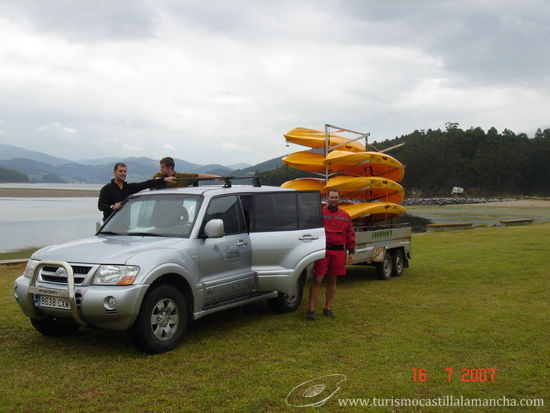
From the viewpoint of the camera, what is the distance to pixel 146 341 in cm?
610

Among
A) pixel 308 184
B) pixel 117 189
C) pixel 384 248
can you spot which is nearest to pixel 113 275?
pixel 117 189

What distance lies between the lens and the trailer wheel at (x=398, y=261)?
42.1 feet

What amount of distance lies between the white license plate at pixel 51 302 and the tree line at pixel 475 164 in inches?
4089

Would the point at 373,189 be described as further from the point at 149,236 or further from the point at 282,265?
the point at 149,236

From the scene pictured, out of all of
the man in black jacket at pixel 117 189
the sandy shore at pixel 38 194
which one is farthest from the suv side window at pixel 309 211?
the sandy shore at pixel 38 194

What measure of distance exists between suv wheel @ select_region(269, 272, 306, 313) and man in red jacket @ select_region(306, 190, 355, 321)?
0.42 m

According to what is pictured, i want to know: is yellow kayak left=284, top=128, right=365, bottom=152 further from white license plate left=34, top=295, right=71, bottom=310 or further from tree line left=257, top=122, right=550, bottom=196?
tree line left=257, top=122, right=550, bottom=196

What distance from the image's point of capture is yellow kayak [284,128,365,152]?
12555mm

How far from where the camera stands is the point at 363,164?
39.7 ft

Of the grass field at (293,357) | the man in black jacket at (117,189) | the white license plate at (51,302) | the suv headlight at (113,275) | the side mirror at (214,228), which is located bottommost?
the grass field at (293,357)

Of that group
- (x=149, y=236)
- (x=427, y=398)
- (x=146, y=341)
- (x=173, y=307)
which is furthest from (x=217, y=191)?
→ (x=427, y=398)

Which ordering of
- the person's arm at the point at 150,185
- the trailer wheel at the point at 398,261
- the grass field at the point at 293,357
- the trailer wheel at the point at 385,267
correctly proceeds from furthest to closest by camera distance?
the trailer wheel at the point at 398,261 < the trailer wheel at the point at 385,267 < the person's arm at the point at 150,185 < the grass field at the point at 293,357

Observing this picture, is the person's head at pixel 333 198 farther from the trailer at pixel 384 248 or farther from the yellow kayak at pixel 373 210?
the yellow kayak at pixel 373 210

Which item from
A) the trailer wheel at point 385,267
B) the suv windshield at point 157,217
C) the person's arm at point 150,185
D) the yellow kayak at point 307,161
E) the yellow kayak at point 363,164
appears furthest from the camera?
the yellow kayak at point 307,161
